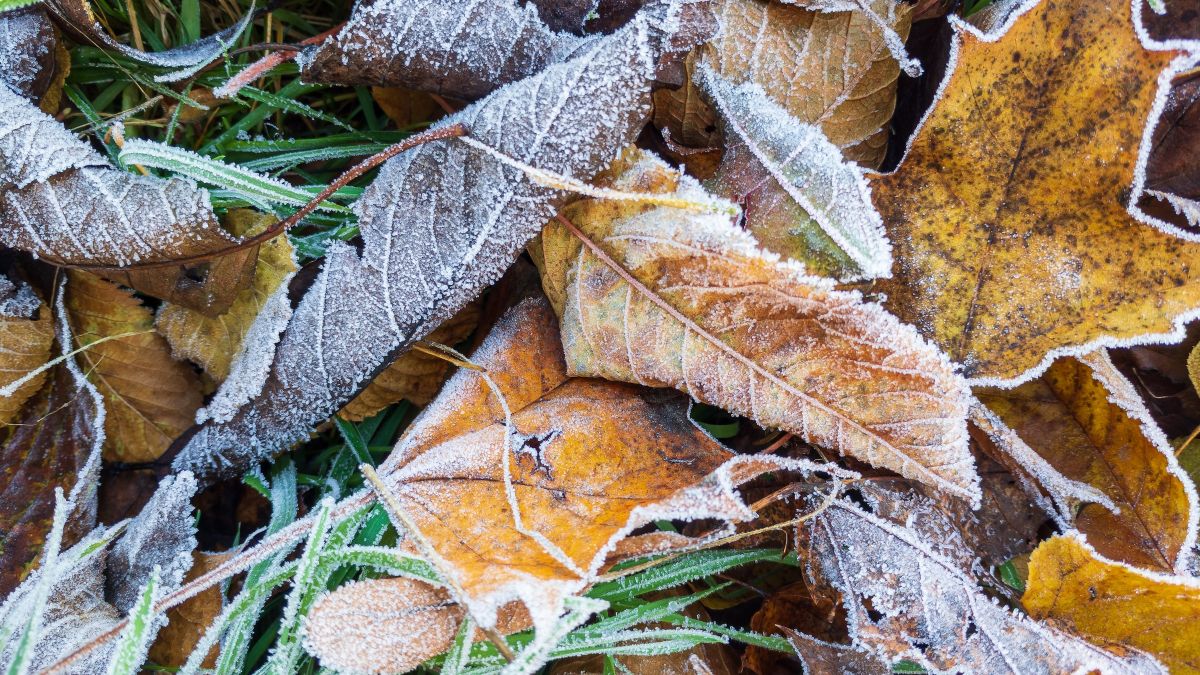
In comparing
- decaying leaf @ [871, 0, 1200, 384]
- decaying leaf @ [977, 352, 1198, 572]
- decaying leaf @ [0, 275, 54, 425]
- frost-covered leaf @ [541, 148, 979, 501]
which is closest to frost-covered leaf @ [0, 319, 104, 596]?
decaying leaf @ [0, 275, 54, 425]

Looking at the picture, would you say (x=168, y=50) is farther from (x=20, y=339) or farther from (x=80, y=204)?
(x=20, y=339)

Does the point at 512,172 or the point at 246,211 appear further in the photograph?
the point at 246,211

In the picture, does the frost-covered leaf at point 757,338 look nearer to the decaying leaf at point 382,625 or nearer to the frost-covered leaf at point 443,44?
the frost-covered leaf at point 443,44

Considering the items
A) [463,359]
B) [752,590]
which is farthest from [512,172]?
[752,590]

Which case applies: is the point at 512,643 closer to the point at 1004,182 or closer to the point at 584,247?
the point at 584,247

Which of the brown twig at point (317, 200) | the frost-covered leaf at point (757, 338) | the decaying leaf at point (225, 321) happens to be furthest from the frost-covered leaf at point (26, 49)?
the frost-covered leaf at point (757, 338)
